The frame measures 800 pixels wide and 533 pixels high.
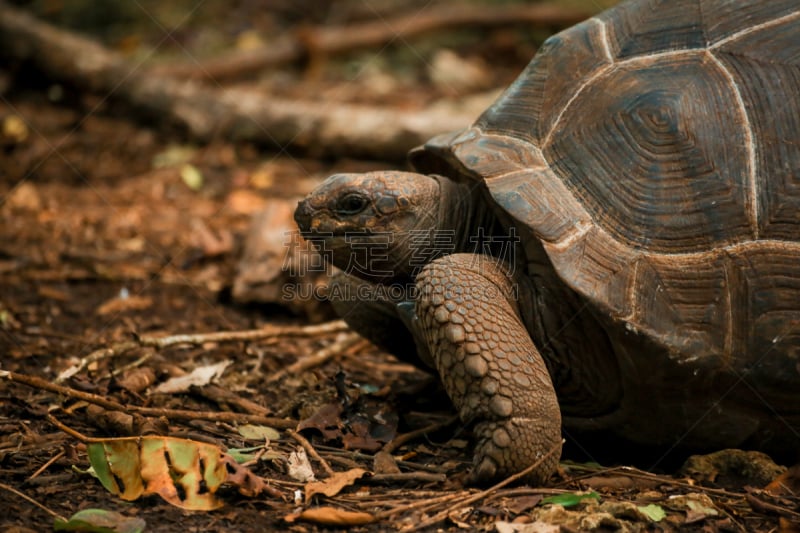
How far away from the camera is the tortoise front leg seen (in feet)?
9.64

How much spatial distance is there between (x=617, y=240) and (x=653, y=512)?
0.97m

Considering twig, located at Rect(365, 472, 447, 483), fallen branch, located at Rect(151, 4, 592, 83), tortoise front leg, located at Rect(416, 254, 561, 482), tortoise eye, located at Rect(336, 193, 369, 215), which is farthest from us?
fallen branch, located at Rect(151, 4, 592, 83)

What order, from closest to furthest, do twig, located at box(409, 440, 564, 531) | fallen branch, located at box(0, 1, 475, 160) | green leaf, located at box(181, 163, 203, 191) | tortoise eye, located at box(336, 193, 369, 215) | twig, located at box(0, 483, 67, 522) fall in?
twig, located at box(0, 483, 67, 522)
twig, located at box(409, 440, 564, 531)
tortoise eye, located at box(336, 193, 369, 215)
green leaf, located at box(181, 163, 203, 191)
fallen branch, located at box(0, 1, 475, 160)

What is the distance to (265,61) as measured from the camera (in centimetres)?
979

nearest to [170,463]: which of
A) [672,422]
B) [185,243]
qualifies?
[672,422]

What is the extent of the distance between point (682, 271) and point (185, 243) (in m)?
4.07

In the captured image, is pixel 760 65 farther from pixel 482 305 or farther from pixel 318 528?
pixel 318 528

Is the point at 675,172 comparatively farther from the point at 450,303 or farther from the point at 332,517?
the point at 332,517

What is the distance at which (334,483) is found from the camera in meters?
2.94

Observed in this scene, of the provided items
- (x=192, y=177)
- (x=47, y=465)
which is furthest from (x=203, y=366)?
(x=192, y=177)

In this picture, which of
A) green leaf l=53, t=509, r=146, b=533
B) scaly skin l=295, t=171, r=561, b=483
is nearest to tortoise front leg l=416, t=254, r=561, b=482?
scaly skin l=295, t=171, r=561, b=483

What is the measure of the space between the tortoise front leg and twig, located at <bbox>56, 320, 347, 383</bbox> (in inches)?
60.4

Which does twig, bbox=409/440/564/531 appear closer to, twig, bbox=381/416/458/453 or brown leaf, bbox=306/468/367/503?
brown leaf, bbox=306/468/367/503

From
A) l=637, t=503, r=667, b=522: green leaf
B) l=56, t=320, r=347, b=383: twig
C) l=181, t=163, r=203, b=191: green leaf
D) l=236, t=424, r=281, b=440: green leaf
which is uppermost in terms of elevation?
l=181, t=163, r=203, b=191: green leaf
